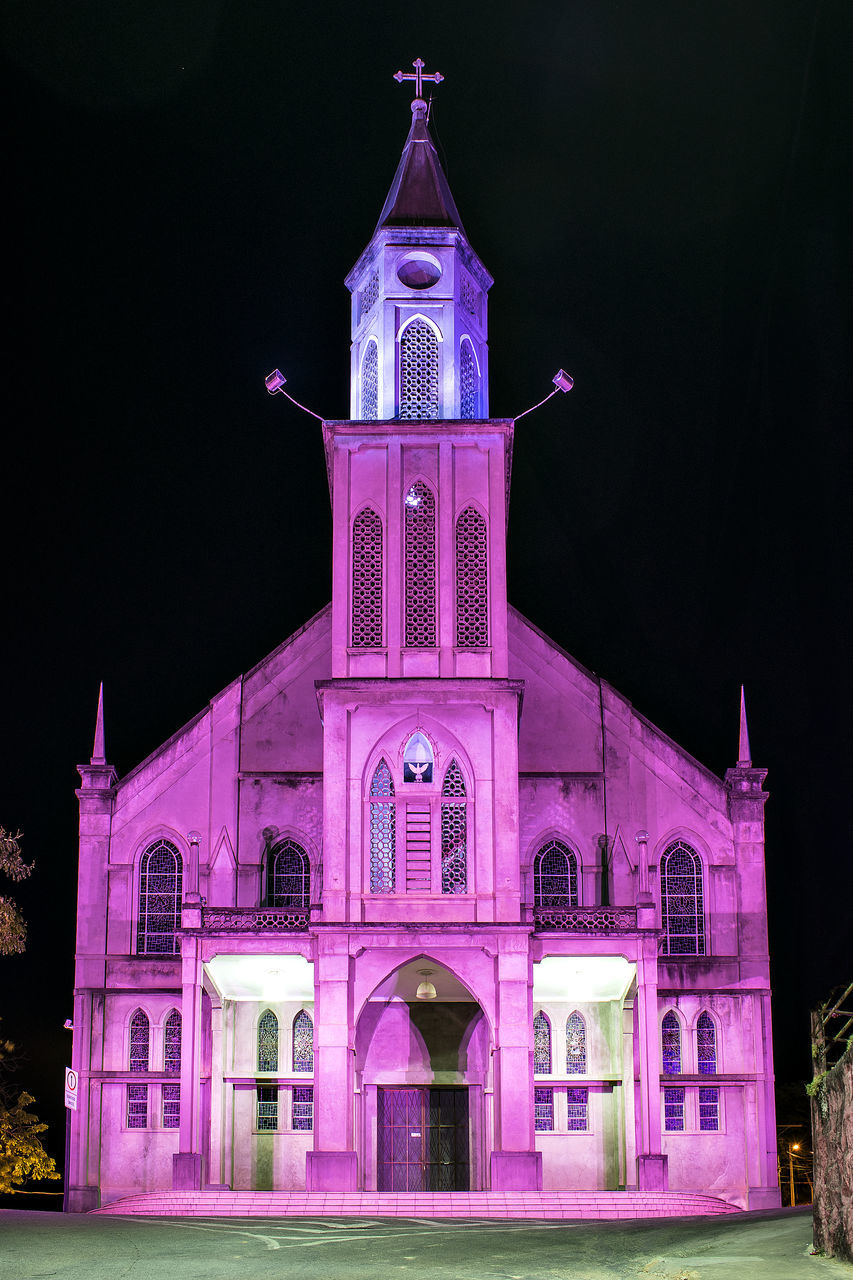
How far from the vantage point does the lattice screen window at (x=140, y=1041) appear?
37156mm

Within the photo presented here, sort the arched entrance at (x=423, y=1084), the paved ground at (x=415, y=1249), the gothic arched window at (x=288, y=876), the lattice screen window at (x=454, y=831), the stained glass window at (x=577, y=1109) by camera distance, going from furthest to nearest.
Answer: the gothic arched window at (x=288, y=876), the stained glass window at (x=577, y=1109), the arched entrance at (x=423, y=1084), the lattice screen window at (x=454, y=831), the paved ground at (x=415, y=1249)

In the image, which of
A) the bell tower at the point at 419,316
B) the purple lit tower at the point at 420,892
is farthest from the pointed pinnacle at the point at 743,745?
the bell tower at the point at 419,316

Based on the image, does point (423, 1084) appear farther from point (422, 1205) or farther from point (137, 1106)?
point (422, 1205)

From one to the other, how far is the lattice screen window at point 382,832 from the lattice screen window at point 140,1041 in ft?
25.0

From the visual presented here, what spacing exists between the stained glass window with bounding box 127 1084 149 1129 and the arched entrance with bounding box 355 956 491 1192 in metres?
5.02

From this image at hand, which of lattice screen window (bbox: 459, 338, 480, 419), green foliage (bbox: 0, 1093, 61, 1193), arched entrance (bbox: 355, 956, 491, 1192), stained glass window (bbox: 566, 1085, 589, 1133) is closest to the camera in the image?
arched entrance (bbox: 355, 956, 491, 1192)

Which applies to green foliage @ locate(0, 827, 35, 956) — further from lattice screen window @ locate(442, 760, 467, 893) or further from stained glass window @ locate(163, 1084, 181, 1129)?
stained glass window @ locate(163, 1084, 181, 1129)

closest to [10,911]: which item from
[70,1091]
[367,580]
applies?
[70,1091]

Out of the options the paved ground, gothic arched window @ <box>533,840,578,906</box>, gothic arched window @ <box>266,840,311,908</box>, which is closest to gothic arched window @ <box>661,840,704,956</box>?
gothic arched window @ <box>533,840,578,906</box>

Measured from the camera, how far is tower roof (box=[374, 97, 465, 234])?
124ft

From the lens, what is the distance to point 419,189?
38.8 metres

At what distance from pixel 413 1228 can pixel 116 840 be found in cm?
1609

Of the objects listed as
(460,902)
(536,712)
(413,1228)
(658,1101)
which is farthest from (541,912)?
(413,1228)

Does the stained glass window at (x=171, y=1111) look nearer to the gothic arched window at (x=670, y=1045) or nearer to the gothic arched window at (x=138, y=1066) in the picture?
the gothic arched window at (x=138, y=1066)
